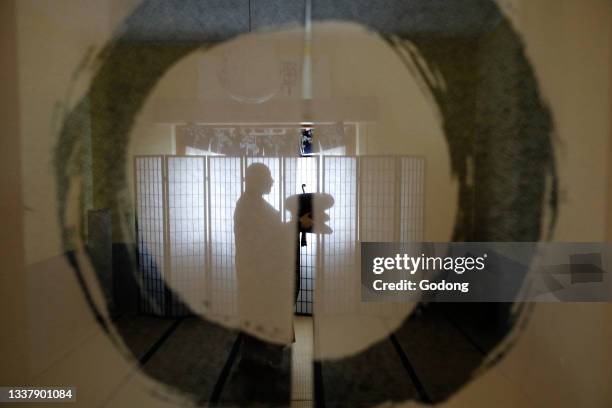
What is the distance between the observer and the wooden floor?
4.21 ft

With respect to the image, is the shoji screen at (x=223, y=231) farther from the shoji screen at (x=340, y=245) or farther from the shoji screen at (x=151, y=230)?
the shoji screen at (x=340, y=245)

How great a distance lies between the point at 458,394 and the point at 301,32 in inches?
51.6

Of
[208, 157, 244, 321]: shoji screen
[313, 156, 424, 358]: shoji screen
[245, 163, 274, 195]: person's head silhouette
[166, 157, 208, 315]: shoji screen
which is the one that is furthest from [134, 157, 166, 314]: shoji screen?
[313, 156, 424, 358]: shoji screen

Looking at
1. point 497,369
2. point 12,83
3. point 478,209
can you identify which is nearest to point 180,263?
point 12,83

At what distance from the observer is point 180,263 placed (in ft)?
4.27

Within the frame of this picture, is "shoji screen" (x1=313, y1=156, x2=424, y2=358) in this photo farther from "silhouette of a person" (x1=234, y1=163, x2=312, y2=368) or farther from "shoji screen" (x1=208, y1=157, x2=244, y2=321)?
"shoji screen" (x1=208, y1=157, x2=244, y2=321)

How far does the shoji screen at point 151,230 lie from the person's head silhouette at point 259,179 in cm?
28

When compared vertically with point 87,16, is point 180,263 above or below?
below

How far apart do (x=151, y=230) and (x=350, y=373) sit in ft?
2.70

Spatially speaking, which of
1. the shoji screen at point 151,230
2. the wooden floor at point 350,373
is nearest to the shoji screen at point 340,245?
the wooden floor at point 350,373

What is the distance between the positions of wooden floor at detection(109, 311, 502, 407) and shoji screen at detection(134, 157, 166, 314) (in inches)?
7.5

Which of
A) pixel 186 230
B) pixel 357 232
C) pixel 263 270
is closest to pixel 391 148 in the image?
pixel 357 232

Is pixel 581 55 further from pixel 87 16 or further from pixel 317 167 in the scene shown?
pixel 87 16

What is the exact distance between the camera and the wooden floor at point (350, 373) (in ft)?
4.21
